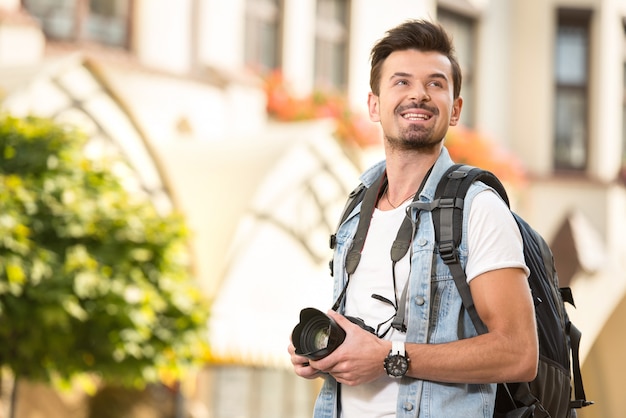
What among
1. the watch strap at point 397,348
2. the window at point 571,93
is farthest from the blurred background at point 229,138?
the watch strap at point 397,348

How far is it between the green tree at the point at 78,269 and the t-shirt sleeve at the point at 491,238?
16.9 ft

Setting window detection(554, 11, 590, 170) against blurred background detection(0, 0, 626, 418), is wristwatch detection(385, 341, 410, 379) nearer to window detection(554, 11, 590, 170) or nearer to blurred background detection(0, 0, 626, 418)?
blurred background detection(0, 0, 626, 418)

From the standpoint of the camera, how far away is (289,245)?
10867 millimetres

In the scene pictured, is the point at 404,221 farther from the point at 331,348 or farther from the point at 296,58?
the point at 296,58

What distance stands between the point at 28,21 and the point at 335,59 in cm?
508

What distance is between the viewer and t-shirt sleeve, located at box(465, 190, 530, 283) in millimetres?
2340

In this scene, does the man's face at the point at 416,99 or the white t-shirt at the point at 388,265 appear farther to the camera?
the man's face at the point at 416,99

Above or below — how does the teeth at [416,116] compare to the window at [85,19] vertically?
below

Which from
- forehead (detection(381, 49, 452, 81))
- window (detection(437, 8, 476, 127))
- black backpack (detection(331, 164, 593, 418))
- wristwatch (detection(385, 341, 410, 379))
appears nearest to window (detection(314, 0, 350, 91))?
window (detection(437, 8, 476, 127))

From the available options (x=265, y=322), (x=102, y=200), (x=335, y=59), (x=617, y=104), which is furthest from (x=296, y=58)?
(x=617, y=104)

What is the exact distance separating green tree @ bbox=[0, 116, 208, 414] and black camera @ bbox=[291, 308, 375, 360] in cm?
493

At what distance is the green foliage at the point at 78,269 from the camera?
732 cm

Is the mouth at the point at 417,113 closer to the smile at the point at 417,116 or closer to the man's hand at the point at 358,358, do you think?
the smile at the point at 417,116

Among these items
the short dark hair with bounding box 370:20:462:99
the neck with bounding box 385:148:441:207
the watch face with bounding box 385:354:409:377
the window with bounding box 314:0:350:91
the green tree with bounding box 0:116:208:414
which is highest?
the window with bounding box 314:0:350:91
